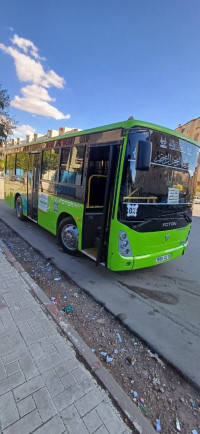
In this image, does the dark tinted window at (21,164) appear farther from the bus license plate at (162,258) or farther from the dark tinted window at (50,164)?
the bus license plate at (162,258)

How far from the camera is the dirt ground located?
180 cm

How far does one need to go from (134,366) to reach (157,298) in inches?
56.6

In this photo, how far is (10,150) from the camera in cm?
833

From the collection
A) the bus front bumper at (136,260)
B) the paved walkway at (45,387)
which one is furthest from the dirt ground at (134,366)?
the bus front bumper at (136,260)

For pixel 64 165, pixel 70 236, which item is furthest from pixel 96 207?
pixel 64 165

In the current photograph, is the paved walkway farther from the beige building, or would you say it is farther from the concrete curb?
the beige building

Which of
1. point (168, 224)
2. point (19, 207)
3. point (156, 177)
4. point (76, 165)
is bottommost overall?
point (19, 207)

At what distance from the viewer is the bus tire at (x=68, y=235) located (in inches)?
183

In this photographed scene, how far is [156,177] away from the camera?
3428 mm

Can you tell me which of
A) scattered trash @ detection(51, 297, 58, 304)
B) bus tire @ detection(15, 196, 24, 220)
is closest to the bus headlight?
scattered trash @ detection(51, 297, 58, 304)

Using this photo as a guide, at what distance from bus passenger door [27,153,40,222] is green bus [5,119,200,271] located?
0.80m

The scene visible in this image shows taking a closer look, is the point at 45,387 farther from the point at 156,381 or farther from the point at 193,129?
the point at 193,129

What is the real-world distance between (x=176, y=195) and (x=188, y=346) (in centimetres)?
244

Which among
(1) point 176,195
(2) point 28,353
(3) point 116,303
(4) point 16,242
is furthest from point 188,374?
(4) point 16,242
